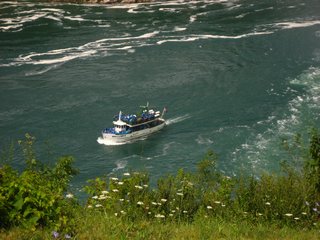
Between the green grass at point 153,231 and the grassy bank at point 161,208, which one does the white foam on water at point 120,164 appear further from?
the green grass at point 153,231

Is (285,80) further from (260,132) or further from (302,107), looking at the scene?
(260,132)

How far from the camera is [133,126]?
4997 centimetres

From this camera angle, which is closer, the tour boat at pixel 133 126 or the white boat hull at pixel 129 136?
the white boat hull at pixel 129 136

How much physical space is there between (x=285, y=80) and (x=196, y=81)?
10.7 metres

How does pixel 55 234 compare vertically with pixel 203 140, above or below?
above

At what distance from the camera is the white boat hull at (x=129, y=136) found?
4721 centimetres

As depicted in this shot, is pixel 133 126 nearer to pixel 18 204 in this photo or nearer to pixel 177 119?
pixel 177 119

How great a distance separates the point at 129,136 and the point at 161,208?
3403 centimetres

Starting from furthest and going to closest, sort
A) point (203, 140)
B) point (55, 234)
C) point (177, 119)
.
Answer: point (177, 119) → point (203, 140) → point (55, 234)

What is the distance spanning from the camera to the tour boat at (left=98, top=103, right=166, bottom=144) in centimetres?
4741

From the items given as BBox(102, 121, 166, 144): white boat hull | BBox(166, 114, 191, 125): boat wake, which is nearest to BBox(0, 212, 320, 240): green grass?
BBox(102, 121, 166, 144): white boat hull

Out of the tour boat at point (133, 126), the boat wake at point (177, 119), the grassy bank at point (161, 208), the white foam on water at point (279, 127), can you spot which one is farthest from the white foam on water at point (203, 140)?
the grassy bank at point (161, 208)

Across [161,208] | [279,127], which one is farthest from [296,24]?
[161,208]

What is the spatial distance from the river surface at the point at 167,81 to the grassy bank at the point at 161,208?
778 inches
